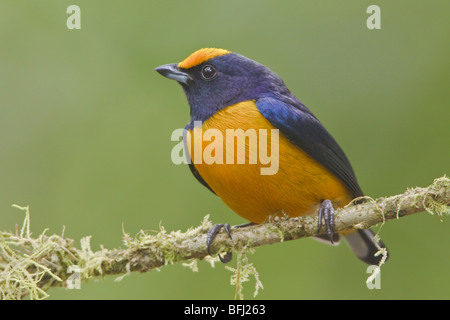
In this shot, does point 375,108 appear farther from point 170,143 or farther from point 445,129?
point 170,143

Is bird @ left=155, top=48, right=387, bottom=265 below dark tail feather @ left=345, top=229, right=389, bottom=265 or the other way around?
the other way around

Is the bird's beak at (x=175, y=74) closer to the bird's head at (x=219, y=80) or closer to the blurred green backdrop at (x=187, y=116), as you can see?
the bird's head at (x=219, y=80)

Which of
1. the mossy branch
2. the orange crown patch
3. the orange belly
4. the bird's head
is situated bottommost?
the mossy branch

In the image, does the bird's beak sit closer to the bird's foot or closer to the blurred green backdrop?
the bird's foot

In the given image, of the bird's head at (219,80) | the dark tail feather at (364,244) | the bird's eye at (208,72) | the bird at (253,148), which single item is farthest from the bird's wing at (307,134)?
the dark tail feather at (364,244)

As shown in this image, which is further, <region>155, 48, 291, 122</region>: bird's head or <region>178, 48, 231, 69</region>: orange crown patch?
<region>178, 48, 231, 69</region>: orange crown patch

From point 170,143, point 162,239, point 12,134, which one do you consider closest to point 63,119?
point 12,134

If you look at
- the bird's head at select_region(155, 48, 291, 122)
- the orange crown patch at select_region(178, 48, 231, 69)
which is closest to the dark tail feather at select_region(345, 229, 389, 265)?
the bird's head at select_region(155, 48, 291, 122)
